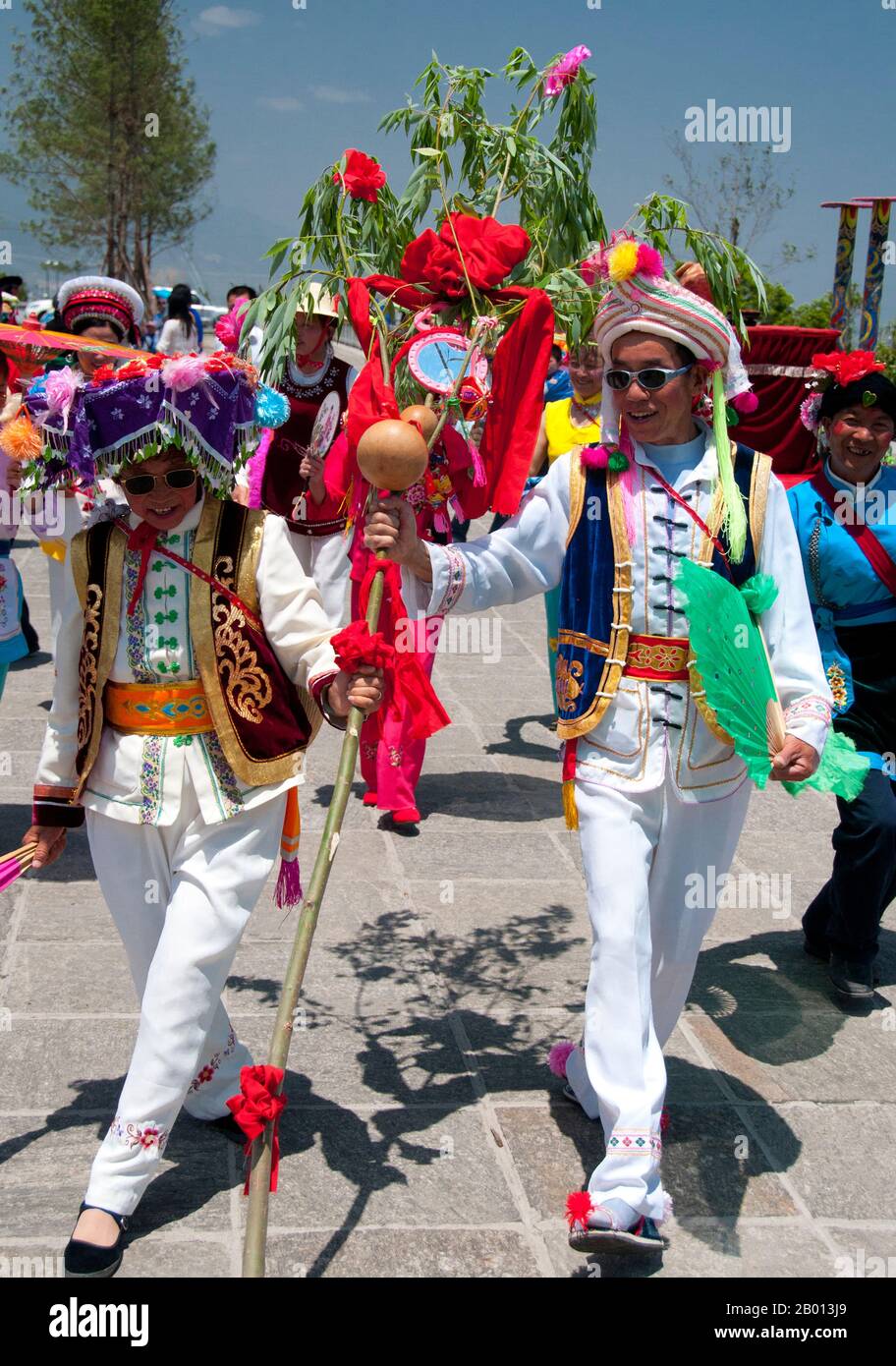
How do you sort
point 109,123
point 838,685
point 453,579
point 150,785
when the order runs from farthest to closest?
point 109,123, point 838,685, point 453,579, point 150,785

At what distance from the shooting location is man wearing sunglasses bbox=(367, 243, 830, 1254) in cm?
313

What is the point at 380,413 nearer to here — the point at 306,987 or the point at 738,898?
the point at 306,987

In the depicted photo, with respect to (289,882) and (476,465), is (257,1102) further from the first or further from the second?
(476,465)

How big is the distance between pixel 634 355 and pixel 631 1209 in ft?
6.21

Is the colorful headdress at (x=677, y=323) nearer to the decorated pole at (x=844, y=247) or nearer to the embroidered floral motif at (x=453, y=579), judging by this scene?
the embroidered floral motif at (x=453, y=579)

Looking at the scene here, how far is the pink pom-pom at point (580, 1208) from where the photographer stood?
2.85 m

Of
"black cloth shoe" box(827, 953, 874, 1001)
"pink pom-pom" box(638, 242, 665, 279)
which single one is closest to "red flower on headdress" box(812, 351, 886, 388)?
"pink pom-pom" box(638, 242, 665, 279)

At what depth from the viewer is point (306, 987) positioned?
Answer: 14.0 ft

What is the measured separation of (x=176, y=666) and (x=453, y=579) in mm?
670

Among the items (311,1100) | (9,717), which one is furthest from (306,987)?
(9,717)

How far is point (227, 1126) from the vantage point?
11.4 feet

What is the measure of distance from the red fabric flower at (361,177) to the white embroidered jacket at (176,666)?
887 millimetres

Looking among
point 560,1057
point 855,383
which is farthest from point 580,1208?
point 855,383

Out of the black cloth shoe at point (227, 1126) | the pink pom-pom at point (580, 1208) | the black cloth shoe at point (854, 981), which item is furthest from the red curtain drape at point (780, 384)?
the pink pom-pom at point (580, 1208)
